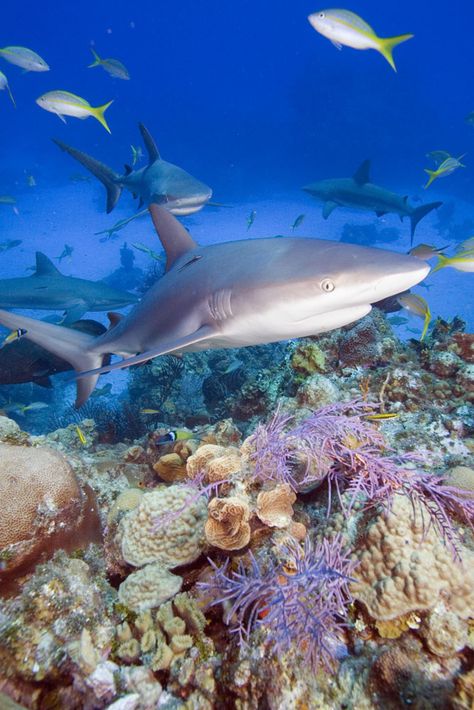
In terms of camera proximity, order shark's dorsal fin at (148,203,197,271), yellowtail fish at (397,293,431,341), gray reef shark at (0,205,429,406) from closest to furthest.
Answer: gray reef shark at (0,205,429,406) < shark's dorsal fin at (148,203,197,271) < yellowtail fish at (397,293,431,341)

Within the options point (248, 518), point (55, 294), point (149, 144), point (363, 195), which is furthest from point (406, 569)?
point (363, 195)

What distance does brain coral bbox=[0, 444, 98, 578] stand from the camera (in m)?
2.36

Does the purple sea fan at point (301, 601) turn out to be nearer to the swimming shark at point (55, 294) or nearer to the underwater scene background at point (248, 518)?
the underwater scene background at point (248, 518)

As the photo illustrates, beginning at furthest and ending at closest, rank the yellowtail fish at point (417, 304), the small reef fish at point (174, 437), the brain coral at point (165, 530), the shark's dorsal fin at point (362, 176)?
1. the shark's dorsal fin at point (362, 176)
2. the yellowtail fish at point (417, 304)
3. the small reef fish at point (174, 437)
4. the brain coral at point (165, 530)

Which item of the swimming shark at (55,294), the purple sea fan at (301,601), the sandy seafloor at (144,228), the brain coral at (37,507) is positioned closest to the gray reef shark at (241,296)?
the brain coral at (37,507)

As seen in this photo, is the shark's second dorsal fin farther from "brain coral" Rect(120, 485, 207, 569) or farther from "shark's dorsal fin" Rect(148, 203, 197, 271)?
"brain coral" Rect(120, 485, 207, 569)

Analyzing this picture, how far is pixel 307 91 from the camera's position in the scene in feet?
237

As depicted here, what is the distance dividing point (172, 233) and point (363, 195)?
13315mm

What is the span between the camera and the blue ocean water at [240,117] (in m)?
45.7

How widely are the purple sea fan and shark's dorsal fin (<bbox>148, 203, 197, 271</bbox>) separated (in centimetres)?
342

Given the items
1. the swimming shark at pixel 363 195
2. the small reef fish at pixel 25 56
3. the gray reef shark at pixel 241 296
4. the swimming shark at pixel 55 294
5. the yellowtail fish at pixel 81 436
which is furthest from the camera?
the swimming shark at pixel 363 195

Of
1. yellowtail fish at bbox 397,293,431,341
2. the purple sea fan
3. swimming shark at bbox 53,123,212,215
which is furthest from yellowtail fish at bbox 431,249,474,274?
swimming shark at bbox 53,123,212,215

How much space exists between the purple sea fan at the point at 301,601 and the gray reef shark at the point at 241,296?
144 centimetres

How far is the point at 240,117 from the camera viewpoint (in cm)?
7869
